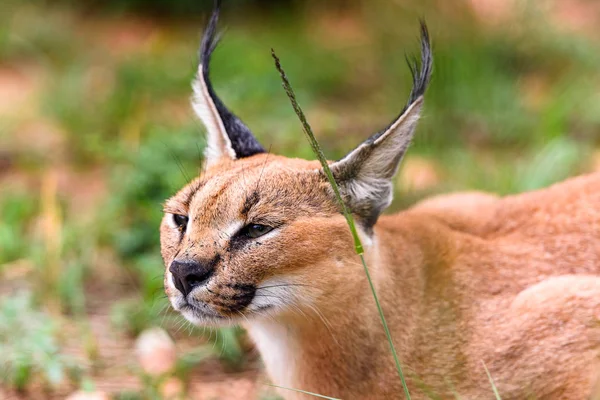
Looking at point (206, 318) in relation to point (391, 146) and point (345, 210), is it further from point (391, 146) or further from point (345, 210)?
point (391, 146)

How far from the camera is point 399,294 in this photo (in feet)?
14.1

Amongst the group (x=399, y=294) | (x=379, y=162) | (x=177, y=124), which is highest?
(x=177, y=124)

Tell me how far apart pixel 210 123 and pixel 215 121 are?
0.19ft

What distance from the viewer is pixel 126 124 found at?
8.26 meters

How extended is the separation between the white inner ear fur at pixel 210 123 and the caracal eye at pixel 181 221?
0.56 m

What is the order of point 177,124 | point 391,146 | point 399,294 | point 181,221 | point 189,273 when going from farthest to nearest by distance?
1. point 177,124
2. point 399,294
3. point 181,221
4. point 391,146
5. point 189,273

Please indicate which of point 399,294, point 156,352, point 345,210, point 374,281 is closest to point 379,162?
point 345,210

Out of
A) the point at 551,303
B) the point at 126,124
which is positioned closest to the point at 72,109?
the point at 126,124

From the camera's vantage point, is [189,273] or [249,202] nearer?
[189,273]

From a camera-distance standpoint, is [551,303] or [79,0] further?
[79,0]

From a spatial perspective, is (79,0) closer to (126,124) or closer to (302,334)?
(126,124)

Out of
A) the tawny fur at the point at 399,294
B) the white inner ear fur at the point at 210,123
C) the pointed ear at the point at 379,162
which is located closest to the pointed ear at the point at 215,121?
the white inner ear fur at the point at 210,123

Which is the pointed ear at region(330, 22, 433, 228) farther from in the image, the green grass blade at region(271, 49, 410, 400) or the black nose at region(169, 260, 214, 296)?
the black nose at region(169, 260, 214, 296)

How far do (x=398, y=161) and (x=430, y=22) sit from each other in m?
4.93
